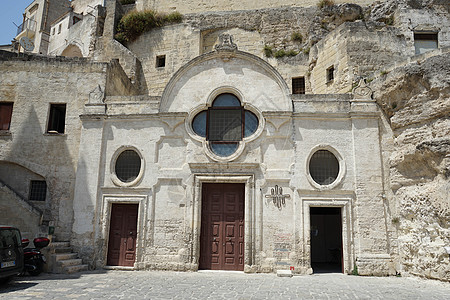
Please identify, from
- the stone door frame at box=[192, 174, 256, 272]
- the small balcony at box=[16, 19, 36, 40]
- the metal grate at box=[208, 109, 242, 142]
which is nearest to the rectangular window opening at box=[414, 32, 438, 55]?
the metal grate at box=[208, 109, 242, 142]

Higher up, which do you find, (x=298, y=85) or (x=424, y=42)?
(x=424, y=42)

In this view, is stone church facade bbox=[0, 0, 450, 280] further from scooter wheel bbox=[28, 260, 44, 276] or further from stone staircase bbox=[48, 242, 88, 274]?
scooter wheel bbox=[28, 260, 44, 276]

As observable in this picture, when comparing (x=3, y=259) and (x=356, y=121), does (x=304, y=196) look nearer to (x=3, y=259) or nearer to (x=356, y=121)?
(x=356, y=121)

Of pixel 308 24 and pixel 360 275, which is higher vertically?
pixel 308 24

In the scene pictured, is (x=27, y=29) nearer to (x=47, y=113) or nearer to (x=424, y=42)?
(x=47, y=113)

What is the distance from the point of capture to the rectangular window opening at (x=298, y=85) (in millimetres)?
19266

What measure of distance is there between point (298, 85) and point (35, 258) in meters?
14.7

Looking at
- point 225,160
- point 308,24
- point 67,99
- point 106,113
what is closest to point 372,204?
point 225,160

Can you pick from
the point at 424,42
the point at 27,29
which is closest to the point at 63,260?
the point at 424,42

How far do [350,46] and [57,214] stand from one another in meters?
14.0

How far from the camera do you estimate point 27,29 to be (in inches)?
1405

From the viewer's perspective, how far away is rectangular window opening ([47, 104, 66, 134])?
1397 centimetres

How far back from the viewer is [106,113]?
12.9 metres

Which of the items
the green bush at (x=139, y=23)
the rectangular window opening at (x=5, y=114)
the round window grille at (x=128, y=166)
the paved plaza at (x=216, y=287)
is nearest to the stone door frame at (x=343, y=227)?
the paved plaza at (x=216, y=287)
